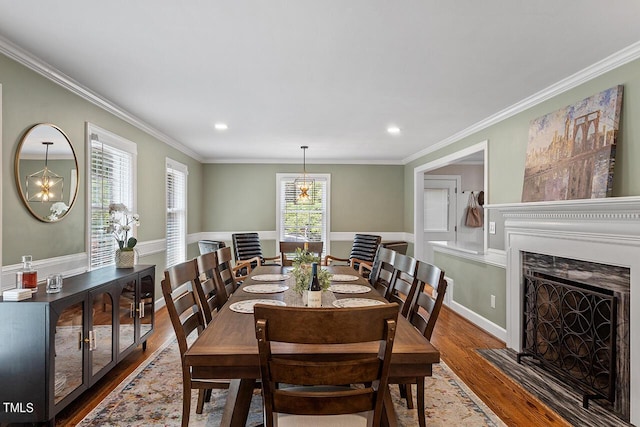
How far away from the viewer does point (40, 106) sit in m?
2.85

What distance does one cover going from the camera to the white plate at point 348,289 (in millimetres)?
2657

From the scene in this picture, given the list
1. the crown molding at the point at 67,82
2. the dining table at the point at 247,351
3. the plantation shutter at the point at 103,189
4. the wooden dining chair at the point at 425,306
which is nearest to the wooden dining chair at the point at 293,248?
the plantation shutter at the point at 103,189

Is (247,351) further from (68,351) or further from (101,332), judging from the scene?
(101,332)

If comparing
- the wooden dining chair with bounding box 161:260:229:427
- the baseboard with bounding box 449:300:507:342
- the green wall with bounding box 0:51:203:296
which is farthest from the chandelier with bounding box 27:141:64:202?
the baseboard with bounding box 449:300:507:342

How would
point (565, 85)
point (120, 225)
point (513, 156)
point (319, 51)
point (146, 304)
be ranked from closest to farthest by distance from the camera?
point (319, 51) → point (565, 85) → point (146, 304) → point (120, 225) → point (513, 156)

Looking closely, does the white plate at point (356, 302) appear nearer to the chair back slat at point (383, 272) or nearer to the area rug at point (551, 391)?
the chair back slat at point (383, 272)

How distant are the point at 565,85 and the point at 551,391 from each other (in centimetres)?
239

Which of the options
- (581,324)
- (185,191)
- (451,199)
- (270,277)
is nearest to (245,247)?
(185,191)

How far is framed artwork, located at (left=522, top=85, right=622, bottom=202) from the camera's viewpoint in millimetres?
2719

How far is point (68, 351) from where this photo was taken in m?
2.43

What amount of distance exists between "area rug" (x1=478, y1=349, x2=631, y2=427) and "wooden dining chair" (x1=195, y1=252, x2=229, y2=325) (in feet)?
7.81

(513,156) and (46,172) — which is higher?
(513,156)

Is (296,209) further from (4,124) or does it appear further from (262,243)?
(4,124)

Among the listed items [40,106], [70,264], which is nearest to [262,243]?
[70,264]
